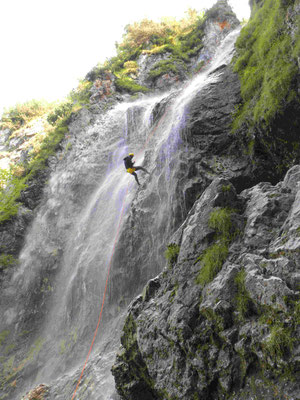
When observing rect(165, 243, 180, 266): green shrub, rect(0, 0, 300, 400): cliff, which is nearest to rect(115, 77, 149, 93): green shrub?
rect(0, 0, 300, 400): cliff

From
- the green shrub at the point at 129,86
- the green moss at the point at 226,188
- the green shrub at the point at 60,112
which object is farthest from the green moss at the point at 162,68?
the green moss at the point at 226,188

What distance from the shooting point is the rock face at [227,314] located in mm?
3262

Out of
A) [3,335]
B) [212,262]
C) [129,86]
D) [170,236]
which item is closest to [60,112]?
[129,86]

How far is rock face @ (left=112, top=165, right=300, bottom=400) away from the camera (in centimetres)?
326

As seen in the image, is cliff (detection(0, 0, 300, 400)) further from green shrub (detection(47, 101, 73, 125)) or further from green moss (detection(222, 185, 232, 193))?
green shrub (detection(47, 101, 73, 125))

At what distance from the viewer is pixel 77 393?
24.6 feet

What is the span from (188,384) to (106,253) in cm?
732

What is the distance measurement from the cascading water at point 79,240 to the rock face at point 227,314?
2.64 metres

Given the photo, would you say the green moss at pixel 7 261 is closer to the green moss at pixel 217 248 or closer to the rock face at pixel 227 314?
the rock face at pixel 227 314

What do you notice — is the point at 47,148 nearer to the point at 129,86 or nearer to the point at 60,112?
the point at 60,112

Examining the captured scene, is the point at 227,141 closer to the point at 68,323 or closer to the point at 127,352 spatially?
the point at 127,352

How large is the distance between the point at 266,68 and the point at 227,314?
7.33m

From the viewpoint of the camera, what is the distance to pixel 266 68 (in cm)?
816

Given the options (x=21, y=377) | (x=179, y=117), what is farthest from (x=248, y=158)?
(x=21, y=377)
